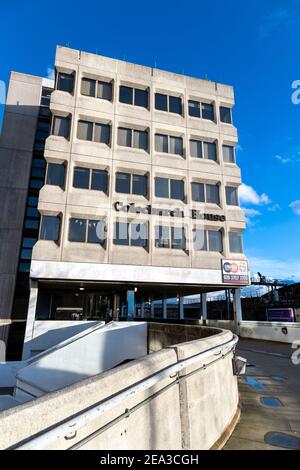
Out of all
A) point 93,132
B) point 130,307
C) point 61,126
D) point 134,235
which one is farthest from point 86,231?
point 61,126

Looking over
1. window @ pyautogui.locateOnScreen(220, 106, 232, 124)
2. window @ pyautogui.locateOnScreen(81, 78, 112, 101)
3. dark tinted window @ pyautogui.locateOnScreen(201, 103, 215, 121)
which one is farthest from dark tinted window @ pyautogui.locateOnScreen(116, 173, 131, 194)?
window @ pyautogui.locateOnScreen(220, 106, 232, 124)

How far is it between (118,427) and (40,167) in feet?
115

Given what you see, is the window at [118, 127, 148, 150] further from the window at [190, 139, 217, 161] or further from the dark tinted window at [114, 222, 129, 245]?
the dark tinted window at [114, 222, 129, 245]

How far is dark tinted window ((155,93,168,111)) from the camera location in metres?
26.0

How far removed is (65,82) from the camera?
24.1m

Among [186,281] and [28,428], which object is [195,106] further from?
[28,428]

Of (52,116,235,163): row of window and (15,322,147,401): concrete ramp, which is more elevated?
(52,116,235,163): row of window

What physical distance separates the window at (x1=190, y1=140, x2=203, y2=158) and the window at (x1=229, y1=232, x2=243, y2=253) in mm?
7493

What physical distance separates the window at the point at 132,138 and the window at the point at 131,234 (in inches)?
270

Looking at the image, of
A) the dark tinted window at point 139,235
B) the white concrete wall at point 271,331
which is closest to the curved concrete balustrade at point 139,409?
the white concrete wall at point 271,331

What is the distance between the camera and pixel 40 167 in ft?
112

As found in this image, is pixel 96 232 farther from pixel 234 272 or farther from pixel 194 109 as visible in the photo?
pixel 194 109

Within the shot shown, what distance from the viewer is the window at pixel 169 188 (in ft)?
79.0

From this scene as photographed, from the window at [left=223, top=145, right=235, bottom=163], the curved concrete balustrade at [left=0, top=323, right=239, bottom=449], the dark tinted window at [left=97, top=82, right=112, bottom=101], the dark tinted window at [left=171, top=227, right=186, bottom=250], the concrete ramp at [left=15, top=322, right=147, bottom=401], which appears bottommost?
the concrete ramp at [left=15, top=322, right=147, bottom=401]
